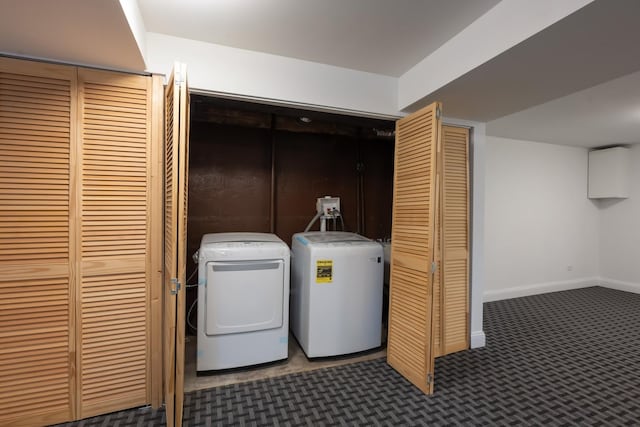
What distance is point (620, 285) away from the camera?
16.8 feet

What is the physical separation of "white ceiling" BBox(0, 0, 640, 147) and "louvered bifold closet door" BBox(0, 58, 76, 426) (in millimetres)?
236

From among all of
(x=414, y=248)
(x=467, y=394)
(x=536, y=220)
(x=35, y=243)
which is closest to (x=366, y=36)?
(x=414, y=248)

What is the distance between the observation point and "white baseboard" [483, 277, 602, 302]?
445cm

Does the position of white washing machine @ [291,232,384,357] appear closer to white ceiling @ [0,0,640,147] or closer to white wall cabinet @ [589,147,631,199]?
white ceiling @ [0,0,640,147]

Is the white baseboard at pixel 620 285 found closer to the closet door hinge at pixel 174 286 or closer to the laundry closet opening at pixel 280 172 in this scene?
the laundry closet opening at pixel 280 172

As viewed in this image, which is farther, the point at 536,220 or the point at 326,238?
the point at 536,220

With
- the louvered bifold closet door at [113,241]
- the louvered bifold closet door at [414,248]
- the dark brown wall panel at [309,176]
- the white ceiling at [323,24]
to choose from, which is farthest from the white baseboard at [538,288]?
the louvered bifold closet door at [113,241]

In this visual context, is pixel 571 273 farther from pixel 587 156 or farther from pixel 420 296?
pixel 420 296

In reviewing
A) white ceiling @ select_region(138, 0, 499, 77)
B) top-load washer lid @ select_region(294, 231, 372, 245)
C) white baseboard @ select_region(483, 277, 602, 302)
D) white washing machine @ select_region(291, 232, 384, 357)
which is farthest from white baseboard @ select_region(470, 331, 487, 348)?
white ceiling @ select_region(138, 0, 499, 77)

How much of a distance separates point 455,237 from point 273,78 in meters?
2.02

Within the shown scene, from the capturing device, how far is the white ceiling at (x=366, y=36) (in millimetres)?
1401

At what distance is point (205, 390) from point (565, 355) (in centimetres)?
303

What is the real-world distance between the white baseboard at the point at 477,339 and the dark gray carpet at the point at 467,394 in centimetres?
6

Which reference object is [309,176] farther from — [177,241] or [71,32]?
[71,32]
